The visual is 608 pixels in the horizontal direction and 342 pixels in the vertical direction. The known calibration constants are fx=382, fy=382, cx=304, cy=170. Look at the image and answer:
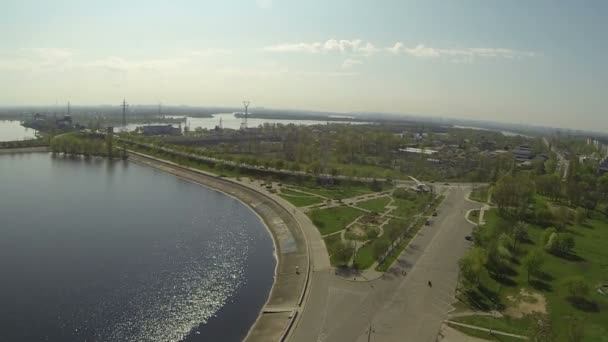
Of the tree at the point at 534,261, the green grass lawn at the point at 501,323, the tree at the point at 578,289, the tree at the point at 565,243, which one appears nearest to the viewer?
the green grass lawn at the point at 501,323

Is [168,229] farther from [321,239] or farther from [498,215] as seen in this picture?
[498,215]

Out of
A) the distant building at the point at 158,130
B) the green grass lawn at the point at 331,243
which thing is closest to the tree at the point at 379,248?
the green grass lawn at the point at 331,243

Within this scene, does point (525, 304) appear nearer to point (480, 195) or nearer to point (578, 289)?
point (578, 289)

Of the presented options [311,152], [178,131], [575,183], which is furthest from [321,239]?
[178,131]

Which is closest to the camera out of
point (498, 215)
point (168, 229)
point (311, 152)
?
point (168, 229)

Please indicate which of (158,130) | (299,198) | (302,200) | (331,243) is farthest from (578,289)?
(158,130)

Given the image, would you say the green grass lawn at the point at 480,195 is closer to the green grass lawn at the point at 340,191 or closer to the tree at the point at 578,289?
the green grass lawn at the point at 340,191

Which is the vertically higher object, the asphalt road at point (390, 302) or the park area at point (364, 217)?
the park area at point (364, 217)
